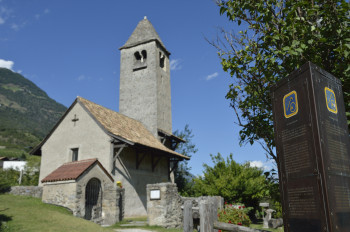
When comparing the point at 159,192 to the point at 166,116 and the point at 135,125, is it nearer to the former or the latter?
the point at 135,125

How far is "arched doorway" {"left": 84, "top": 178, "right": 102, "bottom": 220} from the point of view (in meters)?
14.6

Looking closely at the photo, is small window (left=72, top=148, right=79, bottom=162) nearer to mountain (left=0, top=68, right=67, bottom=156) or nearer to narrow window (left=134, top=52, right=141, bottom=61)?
narrow window (left=134, top=52, right=141, bottom=61)

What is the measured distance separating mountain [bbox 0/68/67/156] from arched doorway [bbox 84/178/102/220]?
6631 cm

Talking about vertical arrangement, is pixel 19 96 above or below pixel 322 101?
above

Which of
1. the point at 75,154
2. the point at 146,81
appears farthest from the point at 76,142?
the point at 146,81

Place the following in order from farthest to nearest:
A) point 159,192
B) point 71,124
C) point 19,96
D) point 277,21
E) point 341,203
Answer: point 19,96
point 71,124
point 159,192
point 277,21
point 341,203

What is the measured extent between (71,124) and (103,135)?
2.99 metres

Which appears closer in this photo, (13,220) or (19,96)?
(13,220)

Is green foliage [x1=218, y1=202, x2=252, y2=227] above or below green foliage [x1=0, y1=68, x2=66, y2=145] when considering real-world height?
below

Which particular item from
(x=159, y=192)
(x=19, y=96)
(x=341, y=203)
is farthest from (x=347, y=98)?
(x=19, y=96)

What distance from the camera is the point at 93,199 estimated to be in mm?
15031

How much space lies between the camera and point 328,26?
5.11 meters

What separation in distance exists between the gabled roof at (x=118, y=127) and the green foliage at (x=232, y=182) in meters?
3.47

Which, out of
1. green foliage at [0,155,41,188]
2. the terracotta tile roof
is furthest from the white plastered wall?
green foliage at [0,155,41,188]
